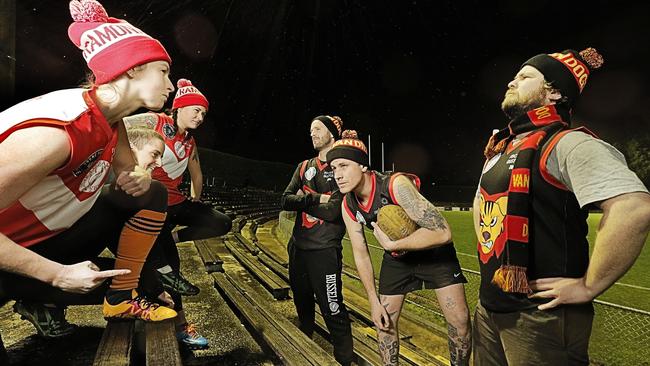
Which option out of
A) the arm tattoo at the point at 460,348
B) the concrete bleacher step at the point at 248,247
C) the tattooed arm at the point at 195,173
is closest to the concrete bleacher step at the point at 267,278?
the concrete bleacher step at the point at 248,247

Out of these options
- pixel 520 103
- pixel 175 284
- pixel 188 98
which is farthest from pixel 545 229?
pixel 188 98

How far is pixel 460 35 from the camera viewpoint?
4069cm

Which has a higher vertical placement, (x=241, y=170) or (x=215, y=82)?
(x=215, y=82)

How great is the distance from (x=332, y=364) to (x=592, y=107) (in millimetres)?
49700

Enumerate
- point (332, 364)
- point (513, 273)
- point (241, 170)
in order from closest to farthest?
point (513, 273) → point (332, 364) → point (241, 170)

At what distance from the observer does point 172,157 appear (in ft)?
11.9

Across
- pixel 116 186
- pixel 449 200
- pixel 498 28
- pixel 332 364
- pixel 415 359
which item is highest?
pixel 498 28

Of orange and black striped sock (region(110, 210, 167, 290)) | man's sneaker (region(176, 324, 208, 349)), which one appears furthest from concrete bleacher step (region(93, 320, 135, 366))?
man's sneaker (region(176, 324, 208, 349))

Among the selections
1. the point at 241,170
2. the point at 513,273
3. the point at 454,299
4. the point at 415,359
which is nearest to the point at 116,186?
the point at 513,273

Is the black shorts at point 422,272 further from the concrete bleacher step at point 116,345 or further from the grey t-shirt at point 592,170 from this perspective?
the concrete bleacher step at point 116,345

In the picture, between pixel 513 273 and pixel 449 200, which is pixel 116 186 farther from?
pixel 449 200

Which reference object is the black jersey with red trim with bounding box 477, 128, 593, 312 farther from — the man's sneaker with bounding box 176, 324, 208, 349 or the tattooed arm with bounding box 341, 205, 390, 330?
the man's sneaker with bounding box 176, 324, 208, 349

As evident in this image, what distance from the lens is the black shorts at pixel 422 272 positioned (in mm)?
3247

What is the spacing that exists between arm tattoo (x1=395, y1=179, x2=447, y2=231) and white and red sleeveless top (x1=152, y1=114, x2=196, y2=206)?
2044 mm
